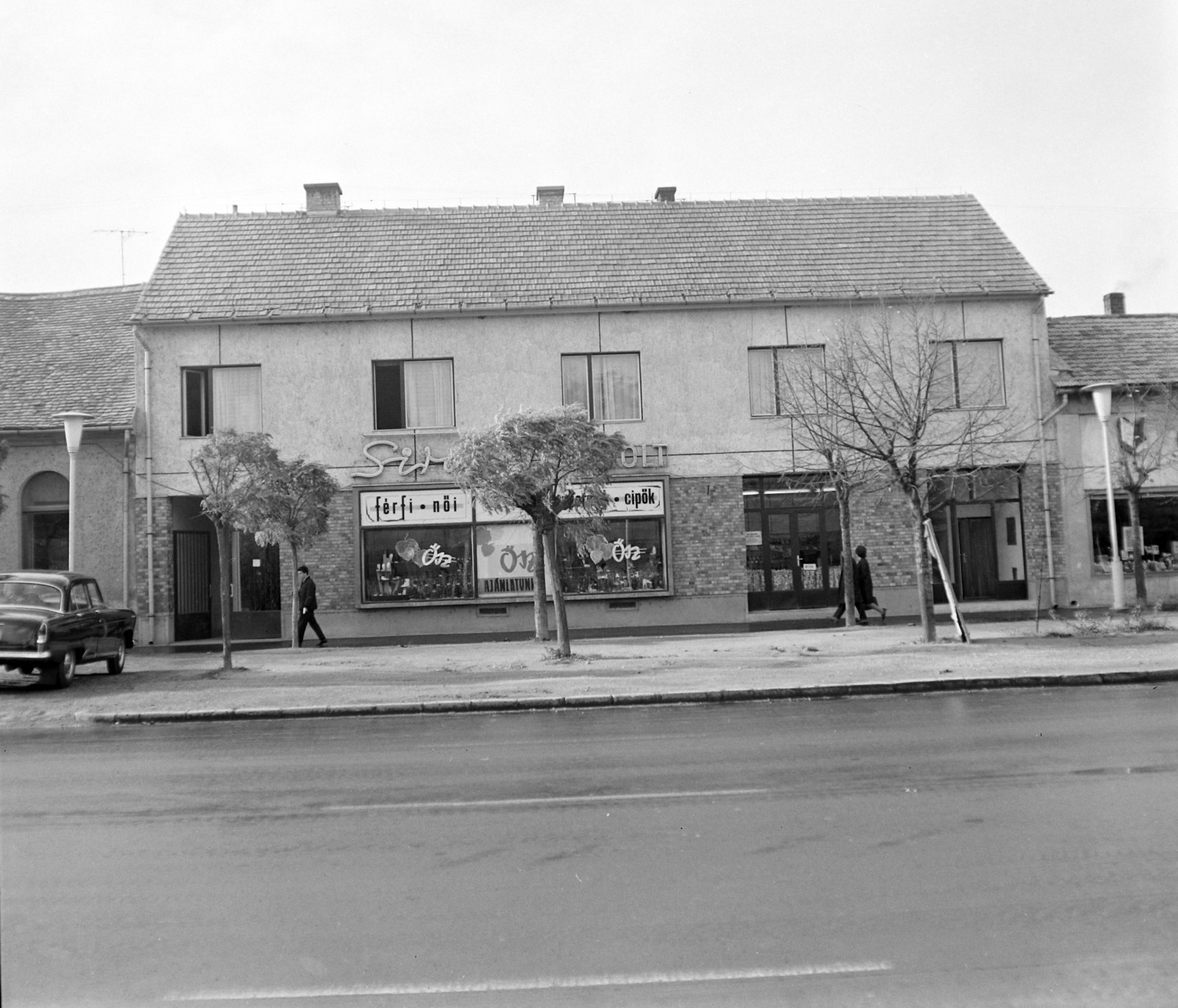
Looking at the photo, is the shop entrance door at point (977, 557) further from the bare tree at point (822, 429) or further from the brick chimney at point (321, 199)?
the brick chimney at point (321, 199)

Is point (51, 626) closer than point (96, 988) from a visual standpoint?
No

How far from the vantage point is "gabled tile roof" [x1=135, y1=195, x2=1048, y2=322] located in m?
24.0

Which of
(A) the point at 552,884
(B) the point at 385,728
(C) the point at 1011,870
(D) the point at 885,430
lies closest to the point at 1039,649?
(D) the point at 885,430

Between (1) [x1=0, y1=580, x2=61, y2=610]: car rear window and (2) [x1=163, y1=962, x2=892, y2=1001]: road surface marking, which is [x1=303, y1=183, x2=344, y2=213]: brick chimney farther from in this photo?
(2) [x1=163, y1=962, x2=892, y2=1001]: road surface marking

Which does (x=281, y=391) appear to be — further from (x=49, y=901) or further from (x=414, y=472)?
(x=49, y=901)

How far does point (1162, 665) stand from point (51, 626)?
573 inches

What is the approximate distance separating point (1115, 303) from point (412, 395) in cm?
1948

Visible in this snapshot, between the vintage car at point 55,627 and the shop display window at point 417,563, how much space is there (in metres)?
6.89

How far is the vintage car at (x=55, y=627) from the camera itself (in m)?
14.7

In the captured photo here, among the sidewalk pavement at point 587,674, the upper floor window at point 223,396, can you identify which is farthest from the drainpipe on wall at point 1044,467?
the upper floor window at point 223,396

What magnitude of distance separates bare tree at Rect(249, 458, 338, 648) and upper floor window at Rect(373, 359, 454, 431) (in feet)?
9.92

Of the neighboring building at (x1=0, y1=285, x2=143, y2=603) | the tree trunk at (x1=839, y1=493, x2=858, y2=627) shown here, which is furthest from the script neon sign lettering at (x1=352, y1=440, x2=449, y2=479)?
the tree trunk at (x1=839, y1=493, x2=858, y2=627)

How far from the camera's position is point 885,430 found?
56.6ft

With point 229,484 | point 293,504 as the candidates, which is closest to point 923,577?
point 293,504
